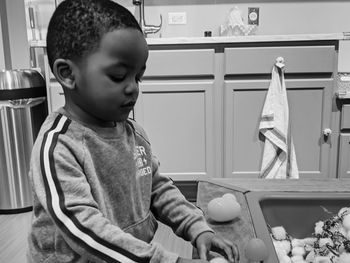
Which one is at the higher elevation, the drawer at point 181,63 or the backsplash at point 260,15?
the backsplash at point 260,15

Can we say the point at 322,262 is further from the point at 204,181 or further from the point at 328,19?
the point at 328,19

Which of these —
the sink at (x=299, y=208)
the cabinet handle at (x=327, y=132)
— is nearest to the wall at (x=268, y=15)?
the cabinet handle at (x=327, y=132)

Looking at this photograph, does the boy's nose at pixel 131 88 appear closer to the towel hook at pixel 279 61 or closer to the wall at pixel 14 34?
the towel hook at pixel 279 61

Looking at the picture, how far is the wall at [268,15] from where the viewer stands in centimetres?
273

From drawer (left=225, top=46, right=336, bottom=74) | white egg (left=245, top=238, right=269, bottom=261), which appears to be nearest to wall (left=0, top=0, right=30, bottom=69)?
drawer (left=225, top=46, right=336, bottom=74)

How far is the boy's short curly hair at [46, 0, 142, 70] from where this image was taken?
55 cm

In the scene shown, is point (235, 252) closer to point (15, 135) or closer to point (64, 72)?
point (64, 72)

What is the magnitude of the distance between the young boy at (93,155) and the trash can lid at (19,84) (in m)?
1.67

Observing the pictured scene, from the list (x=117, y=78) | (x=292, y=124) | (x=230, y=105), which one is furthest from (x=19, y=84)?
(x=117, y=78)

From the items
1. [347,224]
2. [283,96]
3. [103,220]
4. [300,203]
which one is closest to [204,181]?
[300,203]

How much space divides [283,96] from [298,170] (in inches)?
18.0

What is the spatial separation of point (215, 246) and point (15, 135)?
1804 millimetres

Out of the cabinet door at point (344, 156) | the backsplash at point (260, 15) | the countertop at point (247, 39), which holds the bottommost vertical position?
the cabinet door at point (344, 156)

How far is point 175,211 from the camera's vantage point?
2.39 ft
